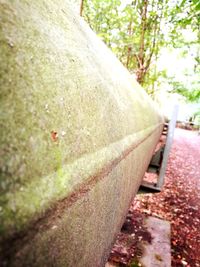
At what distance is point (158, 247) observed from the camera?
383 cm

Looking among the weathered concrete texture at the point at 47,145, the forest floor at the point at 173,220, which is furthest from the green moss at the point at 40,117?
the forest floor at the point at 173,220

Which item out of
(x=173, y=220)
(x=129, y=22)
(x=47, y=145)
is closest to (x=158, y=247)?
(x=173, y=220)

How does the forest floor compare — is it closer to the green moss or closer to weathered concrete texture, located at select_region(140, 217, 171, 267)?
weathered concrete texture, located at select_region(140, 217, 171, 267)

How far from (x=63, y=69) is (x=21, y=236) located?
315 millimetres

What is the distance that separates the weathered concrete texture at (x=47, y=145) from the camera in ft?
1.10

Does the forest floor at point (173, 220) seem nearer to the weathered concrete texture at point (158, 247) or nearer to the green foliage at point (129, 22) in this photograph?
the weathered concrete texture at point (158, 247)

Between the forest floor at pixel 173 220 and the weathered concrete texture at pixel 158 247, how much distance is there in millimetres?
99

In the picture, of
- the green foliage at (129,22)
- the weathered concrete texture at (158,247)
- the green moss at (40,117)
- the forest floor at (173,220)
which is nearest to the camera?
the green moss at (40,117)

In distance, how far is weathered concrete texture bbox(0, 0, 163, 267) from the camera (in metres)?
0.33

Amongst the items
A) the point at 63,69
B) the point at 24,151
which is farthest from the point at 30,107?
the point at 63,69

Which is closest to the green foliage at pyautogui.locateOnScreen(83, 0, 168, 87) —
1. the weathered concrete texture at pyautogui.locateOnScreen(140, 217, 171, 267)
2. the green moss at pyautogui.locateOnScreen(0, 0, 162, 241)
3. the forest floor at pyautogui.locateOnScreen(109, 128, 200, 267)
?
the forest floor at pyautogui.locateOnScreen(109, 128, 200, 267)

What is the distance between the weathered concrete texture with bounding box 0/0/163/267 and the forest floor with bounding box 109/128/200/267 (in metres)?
3.18

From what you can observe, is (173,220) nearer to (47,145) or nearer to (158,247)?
(158,247)

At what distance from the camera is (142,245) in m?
3.90
